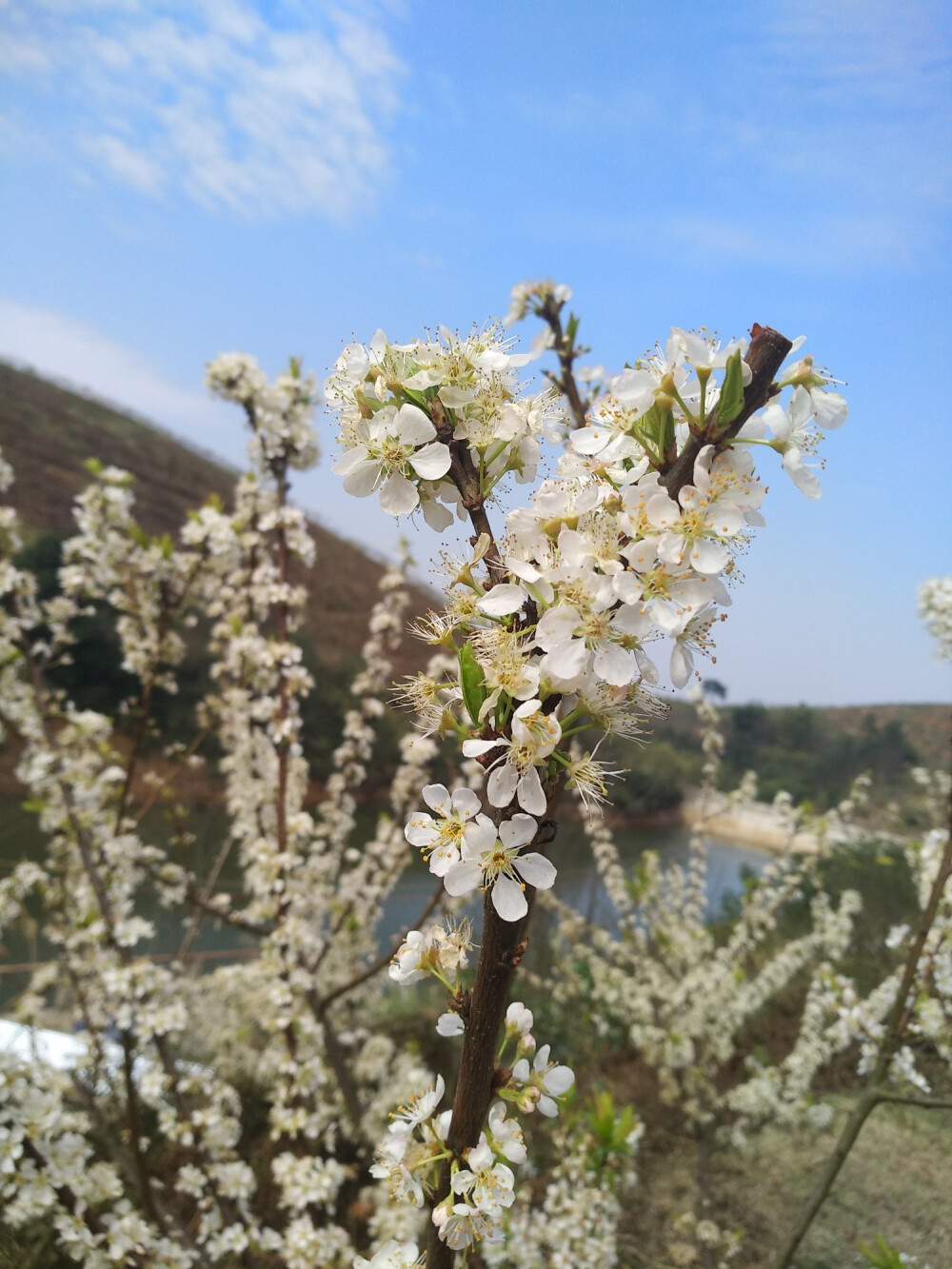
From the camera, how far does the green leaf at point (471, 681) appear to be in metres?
0.68

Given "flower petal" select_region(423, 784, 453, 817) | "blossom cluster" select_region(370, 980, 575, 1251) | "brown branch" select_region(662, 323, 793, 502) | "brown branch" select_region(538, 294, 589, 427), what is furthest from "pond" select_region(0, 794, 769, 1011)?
"brown branch" select_region(662, 323, 793, 502)

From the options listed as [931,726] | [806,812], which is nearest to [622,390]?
[806,812]

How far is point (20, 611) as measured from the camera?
2590 mm

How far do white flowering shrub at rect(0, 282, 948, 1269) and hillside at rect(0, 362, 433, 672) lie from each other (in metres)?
4.30

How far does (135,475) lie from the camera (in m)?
8.92

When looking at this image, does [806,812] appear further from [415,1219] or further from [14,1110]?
[14,1110]

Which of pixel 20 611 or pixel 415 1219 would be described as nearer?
pixel 415 1219

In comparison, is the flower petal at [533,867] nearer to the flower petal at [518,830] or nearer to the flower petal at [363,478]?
the flower petal at [518,830]

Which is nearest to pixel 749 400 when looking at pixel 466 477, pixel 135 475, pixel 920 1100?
pixel 466 477

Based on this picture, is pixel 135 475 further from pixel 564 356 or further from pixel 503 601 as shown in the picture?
pixel 503 601

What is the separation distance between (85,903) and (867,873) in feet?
23.4

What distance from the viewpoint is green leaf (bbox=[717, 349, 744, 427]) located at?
0.67m

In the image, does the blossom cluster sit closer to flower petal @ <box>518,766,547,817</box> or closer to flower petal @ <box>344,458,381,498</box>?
flower petal @ <box>518,766,547,817</box>

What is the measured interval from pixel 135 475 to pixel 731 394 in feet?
31.8
